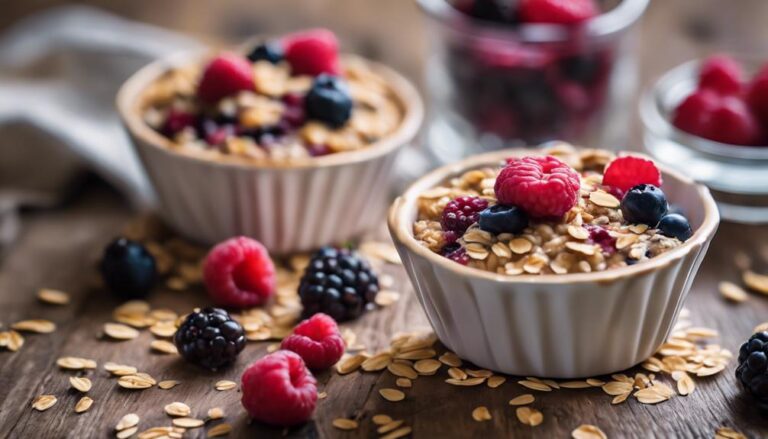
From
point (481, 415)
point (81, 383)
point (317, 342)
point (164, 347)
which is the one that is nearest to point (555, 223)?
point (481, 415)

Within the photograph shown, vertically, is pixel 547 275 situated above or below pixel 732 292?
above

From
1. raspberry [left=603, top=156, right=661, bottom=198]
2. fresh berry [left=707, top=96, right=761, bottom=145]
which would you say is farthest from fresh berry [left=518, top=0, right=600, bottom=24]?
raspberry [left=603, top=156, right=661, bottom=198]

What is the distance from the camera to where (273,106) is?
200cm

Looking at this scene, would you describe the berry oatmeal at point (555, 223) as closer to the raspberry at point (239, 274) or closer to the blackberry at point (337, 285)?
the blackberry at point (337, 285)

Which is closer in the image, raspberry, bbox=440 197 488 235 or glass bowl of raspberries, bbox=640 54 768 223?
raspberry, bbox=440 197 488 235

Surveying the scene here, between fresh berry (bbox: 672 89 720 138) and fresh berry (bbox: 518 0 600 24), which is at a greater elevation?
fresh berry (bbox: 518 0 600 24)

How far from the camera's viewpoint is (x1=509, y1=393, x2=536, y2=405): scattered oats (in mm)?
1516

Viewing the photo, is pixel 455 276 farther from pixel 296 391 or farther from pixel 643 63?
pixel 643 63

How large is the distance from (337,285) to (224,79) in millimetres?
521

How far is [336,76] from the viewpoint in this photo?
210cm

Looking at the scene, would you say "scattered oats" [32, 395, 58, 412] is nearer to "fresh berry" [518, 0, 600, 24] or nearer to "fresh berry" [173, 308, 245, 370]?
"fresh berry" [173, 308, 245, 370]

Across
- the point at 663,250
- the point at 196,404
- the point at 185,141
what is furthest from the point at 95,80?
the point at 663,250

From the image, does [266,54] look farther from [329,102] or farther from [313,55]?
[329,102]

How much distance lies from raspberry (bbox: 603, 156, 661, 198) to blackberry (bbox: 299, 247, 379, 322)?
460 mm
